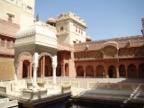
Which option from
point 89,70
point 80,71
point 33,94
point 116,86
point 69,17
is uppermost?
point 69,17

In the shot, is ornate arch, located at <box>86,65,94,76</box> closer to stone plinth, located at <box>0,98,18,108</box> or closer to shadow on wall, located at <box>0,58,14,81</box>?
shadow on wall, located at <box>0,58,14,81</box>

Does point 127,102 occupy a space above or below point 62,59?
below

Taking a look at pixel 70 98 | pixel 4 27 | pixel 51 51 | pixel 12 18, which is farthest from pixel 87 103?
pixel 12 18

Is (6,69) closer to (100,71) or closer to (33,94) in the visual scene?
(33,94)

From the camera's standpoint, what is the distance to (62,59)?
26750mm

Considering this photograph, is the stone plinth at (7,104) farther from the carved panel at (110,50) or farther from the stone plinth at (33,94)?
the carved panel at (110,50)

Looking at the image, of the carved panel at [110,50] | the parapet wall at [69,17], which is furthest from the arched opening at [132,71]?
the parapet wall at [69,17]

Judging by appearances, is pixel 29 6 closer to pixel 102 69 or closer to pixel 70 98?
pixel 102 69

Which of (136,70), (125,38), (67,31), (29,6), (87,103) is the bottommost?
(87,103)

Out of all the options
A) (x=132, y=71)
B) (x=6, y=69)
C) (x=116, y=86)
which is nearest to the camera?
(x=116, y=86)

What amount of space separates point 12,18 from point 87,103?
1912 centimetres

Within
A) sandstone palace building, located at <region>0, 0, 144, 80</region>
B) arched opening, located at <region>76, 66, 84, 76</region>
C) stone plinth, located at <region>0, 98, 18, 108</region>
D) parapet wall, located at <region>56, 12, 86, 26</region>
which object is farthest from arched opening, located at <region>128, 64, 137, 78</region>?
stone plinth, located at <region>0, 98, 18, 108</region>

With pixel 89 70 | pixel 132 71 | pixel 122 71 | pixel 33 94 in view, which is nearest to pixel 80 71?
pixel 89 70

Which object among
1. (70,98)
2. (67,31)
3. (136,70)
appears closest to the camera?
(70,98)
